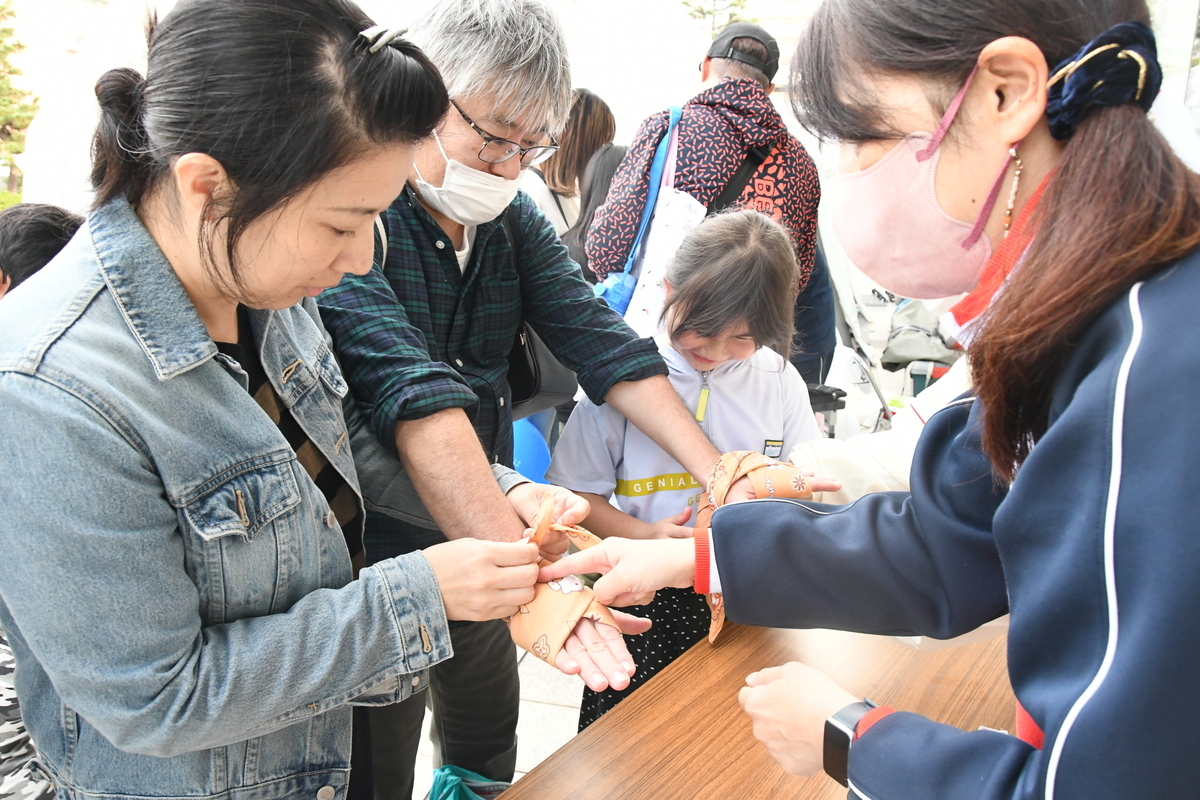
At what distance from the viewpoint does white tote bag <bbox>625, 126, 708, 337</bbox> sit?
7.36 feet

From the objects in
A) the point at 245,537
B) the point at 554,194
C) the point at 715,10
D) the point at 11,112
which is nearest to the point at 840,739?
the point at 245,537

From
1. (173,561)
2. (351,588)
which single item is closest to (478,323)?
(351,588)

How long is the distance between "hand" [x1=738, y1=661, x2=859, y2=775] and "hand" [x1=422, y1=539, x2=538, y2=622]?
0.33 metres

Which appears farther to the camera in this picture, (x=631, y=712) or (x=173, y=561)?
(x=631, y=712)

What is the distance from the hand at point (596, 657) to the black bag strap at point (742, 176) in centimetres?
→ 154

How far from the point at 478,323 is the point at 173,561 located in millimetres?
811

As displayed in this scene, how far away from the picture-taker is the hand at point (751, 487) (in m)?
1.48

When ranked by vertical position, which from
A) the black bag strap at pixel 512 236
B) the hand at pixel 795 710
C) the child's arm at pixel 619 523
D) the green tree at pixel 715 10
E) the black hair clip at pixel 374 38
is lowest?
the child's arm at pixel 619 523

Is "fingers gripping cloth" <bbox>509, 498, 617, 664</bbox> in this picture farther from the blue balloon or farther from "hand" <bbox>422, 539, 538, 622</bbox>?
the blue balloon

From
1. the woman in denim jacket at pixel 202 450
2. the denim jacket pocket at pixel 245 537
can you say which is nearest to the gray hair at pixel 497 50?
the woman in denim jacket at pixel 202 450

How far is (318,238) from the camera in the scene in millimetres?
908

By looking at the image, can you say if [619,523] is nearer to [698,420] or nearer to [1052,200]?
[698,420]

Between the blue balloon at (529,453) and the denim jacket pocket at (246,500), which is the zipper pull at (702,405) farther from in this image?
the denim jacket pocket at (246,500)

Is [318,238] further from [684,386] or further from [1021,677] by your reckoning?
[684,386]
